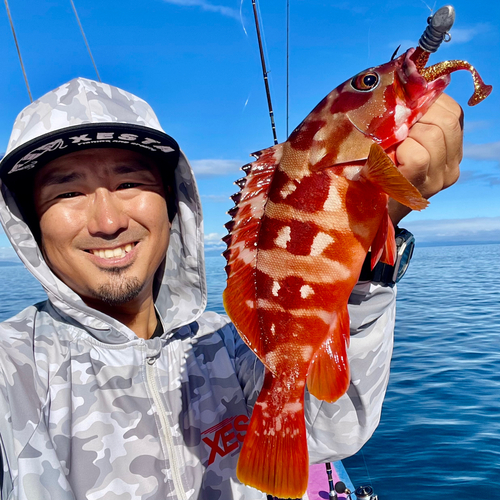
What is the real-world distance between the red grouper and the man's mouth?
1041 millimetres

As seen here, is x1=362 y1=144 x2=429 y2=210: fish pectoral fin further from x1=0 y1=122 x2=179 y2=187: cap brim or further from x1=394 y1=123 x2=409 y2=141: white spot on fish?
x1=0 y1=122 x2=179 y2=187: cap brim

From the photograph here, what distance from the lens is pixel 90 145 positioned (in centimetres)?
251

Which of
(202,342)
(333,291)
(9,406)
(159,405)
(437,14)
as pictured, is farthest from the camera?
(202,342)

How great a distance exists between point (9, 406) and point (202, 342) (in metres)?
1.14

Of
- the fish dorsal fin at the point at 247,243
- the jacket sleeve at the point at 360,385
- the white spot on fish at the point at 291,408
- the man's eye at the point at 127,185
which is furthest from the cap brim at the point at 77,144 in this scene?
the white spot on fish at the point at 291,408

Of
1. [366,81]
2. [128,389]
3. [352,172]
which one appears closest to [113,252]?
[128,389]

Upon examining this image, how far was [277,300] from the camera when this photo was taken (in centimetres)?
170

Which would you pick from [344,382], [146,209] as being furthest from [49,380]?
[344,382]

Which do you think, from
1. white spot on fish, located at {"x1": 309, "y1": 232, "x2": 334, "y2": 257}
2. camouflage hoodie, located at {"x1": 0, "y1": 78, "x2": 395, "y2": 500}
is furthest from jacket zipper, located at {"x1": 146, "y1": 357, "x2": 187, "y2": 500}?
white spot on fish, located at {"x1": 309, "y1": 232, "x2": 334, "y2": 257}

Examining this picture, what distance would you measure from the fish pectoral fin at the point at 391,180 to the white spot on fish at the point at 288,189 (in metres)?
0.30

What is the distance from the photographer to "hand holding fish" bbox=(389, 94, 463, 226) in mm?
1601

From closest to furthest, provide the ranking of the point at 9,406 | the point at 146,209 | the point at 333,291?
the point at 333,291 → the point at 9,406 → the point at 146,209

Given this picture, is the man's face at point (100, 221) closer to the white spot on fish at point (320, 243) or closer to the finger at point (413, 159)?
the white spot on fish at point (320, 243)

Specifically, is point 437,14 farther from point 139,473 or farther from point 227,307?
point 139,473
